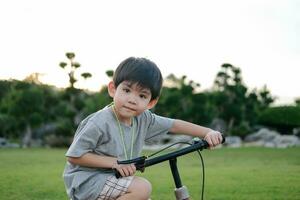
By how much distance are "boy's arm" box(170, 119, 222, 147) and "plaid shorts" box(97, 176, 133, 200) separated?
514 mm

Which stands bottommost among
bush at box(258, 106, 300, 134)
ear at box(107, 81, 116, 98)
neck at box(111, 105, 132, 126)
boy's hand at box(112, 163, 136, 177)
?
bush at box(258, 106, 300, 134)

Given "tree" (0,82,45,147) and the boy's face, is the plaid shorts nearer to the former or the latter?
the boy's face

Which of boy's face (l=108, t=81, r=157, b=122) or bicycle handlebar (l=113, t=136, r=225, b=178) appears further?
boy's face (l=108, t=81, r=157, b=122)

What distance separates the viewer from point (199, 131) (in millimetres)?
3111

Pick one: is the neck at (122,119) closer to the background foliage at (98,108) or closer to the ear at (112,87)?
Answer: the ear at (112,87)

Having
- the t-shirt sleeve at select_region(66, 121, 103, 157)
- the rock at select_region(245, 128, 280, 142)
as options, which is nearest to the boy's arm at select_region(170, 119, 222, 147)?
the t-shirt sleeve at select_region(66, 121, 103, 157)

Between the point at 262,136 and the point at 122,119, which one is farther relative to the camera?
the point at 262,136

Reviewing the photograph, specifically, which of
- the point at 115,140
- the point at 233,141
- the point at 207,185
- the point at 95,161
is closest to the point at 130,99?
the point at 115,140

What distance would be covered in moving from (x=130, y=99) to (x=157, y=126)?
56 cm

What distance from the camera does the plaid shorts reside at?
8.84ft

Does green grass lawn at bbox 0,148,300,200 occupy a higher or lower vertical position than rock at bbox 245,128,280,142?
higher

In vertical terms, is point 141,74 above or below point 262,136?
above

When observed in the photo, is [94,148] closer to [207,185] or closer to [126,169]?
[126,169]

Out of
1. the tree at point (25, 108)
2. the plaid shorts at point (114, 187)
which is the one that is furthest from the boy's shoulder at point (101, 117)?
the tree at point (25, 108)
